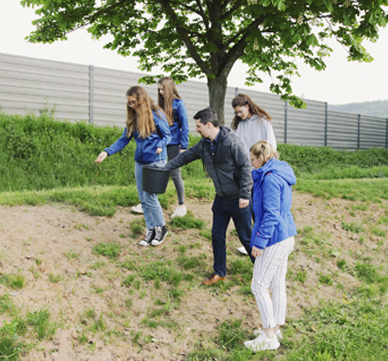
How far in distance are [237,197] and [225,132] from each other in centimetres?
68

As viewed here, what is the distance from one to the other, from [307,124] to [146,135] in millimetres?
16246

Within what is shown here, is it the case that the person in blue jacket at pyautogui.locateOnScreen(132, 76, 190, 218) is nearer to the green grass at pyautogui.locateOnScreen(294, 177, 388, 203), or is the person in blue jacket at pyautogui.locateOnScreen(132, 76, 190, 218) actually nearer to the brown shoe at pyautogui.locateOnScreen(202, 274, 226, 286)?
the brown shoe at pyautogui.locateOnScreen(202, 274, 226, 286)

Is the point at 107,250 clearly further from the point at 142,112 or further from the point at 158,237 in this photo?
the point at 142,112

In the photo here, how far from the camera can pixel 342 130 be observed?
2130 cm

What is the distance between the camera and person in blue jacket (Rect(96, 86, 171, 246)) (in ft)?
14.1

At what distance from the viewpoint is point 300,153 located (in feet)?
48.3

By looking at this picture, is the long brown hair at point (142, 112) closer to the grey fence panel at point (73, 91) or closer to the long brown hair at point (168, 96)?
the long brown hair at point (168, 96)

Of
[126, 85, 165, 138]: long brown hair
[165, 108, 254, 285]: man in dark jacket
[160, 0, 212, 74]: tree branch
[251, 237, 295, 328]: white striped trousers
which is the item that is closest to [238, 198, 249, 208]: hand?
[165, 108, 254, 285]: man in dark jacket

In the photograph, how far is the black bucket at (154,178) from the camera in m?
3.95

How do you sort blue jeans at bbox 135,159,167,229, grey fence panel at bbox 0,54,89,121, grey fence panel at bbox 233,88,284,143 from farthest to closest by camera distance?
grey fence panel at bbox 233,88,284,143
grey fence panel at bbox 0,54,89,121
blue jeans at bbox 135,159,167,229

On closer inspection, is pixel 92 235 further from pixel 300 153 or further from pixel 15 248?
pixel 300 153

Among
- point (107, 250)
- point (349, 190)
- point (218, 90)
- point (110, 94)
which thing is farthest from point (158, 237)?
point (110, 94)

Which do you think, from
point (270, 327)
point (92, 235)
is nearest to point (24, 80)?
point (92, 235)

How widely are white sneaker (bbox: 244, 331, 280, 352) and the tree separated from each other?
394 cm
